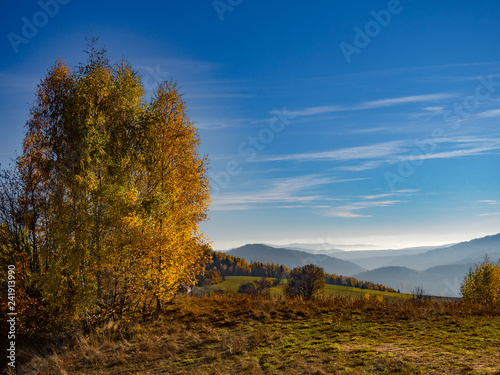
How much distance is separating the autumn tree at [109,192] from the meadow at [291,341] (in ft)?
6.87

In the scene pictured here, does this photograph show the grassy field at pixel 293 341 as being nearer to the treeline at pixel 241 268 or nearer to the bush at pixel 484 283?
the bush at pixel 484 283

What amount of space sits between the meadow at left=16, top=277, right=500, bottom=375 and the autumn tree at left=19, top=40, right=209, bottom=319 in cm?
209

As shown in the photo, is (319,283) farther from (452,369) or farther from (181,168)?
(452,369)

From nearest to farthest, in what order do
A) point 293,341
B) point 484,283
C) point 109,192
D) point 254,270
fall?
point 293,341
point 109,192
point 484,283
point 254,270

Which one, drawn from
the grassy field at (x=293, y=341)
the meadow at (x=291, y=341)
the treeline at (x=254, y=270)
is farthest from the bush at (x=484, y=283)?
the treeline at (x=254, y=270)

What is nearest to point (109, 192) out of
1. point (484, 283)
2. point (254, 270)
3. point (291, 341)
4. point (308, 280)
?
point (291, 341)

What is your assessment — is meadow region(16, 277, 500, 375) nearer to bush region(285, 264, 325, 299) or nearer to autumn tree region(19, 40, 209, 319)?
autumn tree region(19, 40, 209, 319)

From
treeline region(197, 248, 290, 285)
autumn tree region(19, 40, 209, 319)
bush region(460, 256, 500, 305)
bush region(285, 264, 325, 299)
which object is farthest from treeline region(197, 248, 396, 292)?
autumn tree region(19, 40, 209, 319)

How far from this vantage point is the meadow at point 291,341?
1147cm

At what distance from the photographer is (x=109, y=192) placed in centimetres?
1848

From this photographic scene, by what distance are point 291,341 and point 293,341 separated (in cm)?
9

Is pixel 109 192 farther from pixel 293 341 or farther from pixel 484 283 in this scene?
pixel 484 283

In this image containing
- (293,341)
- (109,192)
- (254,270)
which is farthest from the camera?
(254,270)

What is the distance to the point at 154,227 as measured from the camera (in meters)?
19.1
